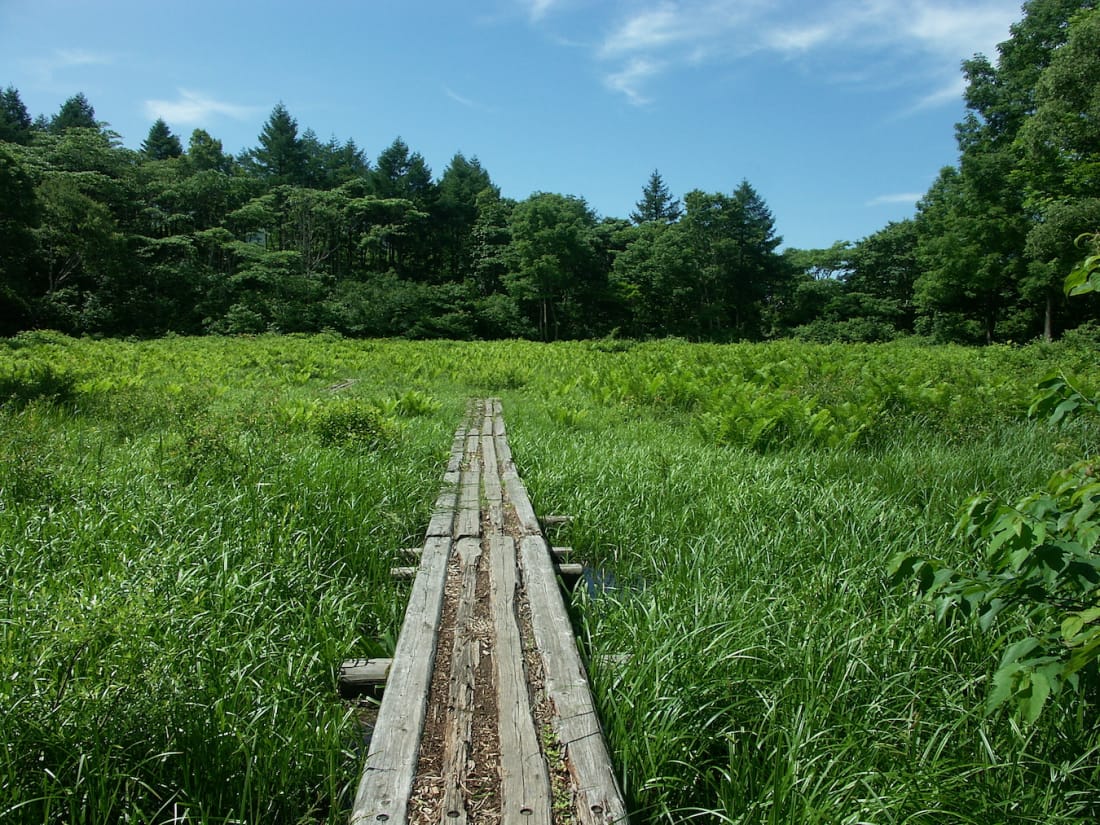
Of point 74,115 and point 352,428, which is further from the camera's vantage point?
point 74,115

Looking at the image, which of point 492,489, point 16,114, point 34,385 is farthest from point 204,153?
point 492,489

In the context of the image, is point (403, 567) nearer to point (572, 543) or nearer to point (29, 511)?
point (572, 543)

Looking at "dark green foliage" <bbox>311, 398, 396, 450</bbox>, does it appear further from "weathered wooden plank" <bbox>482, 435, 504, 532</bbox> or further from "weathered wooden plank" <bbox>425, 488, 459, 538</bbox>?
"weathered wooden plank" <bbox>425, 488, 459, 538</bbox>

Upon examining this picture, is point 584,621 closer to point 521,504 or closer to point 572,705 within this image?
point 572,705

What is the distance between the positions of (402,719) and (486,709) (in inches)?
10.9

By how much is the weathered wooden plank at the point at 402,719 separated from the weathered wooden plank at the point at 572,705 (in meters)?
0.43

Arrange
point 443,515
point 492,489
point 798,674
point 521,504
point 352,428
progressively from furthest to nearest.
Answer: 1. point 352,428
2. point 492,489
3. point 521,504
4. point 443,515
5. point 798,674

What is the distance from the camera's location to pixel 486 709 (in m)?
1.94

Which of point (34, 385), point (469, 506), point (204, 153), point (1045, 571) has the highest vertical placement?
point (204, 153)

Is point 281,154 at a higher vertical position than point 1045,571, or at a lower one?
higher

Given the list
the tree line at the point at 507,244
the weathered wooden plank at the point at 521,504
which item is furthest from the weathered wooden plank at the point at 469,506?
the tree line at the point at 507,244

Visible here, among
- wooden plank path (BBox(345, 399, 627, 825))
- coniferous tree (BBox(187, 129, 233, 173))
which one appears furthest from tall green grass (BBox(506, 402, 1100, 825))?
coniferous tree (BBox(187, 129, 233, 173))

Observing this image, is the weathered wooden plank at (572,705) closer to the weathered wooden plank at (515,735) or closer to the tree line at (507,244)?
the weathered wooden plank at (515,735)

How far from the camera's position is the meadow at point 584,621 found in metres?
1.64
